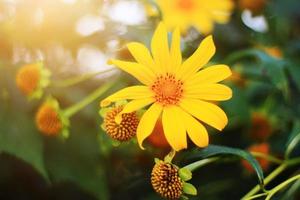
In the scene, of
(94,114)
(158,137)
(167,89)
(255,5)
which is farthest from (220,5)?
(167,89)

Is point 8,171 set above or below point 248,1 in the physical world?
below

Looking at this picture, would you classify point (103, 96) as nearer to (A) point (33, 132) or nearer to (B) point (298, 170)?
(A) point (33, 132)

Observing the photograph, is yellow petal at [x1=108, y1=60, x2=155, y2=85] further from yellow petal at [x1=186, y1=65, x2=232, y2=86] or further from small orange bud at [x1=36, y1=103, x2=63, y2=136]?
small orange bud at [x1=36, y1=103, x2=63, y2=136]

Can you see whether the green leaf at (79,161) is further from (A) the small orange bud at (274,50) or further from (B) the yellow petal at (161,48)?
(A) the small orange bud at (274,50)

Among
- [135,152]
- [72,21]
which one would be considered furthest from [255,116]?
[72,21]

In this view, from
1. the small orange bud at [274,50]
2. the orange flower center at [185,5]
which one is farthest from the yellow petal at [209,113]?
the orange flower center at [185,5]

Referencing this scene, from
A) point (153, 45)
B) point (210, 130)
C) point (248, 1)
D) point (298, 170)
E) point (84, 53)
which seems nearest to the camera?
point (153, 45)

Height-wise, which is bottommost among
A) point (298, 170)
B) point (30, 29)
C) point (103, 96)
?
point (298, 170)
